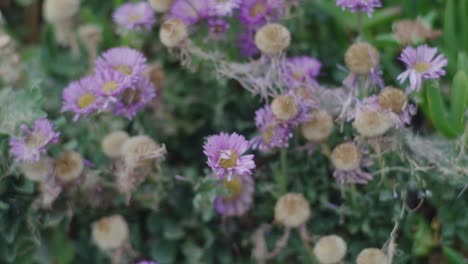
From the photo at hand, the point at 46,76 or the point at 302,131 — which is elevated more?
the point at 302,131

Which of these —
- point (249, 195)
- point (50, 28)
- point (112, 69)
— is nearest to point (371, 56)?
point (249, 195)

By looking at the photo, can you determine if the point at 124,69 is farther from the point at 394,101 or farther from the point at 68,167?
the point at 394,101

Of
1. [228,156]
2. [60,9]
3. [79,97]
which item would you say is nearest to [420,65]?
[228,156]

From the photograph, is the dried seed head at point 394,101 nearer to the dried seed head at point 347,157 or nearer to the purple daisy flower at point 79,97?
the dried seed head at point 347,157

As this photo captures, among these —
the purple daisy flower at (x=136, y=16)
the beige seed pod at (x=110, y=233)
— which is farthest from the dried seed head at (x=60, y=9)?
the beige seed pod at (x=110, y=233)

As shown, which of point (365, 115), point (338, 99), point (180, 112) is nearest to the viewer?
point (365, 115)

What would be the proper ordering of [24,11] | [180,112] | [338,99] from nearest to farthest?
1. [338,99]
2. [180,112]
3. [24,11]

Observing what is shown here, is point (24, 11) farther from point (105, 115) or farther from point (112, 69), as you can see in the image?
point (112, 69)
